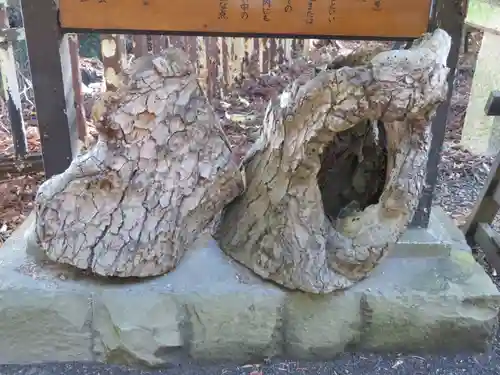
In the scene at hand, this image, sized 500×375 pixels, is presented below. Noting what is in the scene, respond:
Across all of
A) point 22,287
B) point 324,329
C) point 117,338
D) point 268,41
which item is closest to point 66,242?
point 22,287

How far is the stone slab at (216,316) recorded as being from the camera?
1754mm

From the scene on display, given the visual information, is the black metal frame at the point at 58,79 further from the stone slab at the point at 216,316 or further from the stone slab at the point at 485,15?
the stone slab at the point at 485,15

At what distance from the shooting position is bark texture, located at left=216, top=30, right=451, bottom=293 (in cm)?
152

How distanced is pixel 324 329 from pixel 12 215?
1788mm

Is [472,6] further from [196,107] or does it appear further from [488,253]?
[196,107]

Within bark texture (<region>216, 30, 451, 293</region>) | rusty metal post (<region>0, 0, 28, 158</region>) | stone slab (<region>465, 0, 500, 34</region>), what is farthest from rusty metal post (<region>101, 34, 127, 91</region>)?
stone slab (<region>465, 0, 500, 34</region>)

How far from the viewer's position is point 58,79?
77.4 inches

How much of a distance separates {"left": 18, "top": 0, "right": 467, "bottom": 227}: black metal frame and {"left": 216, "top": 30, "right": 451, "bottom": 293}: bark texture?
0.61ft

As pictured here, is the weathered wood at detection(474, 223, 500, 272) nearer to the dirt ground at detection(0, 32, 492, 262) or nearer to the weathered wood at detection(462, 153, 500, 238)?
the weathered wood at detection(462, 153, 500, 238)

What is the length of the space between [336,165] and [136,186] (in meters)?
0.68

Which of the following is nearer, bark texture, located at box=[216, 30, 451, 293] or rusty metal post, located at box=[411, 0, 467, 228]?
bark texture, located at box=[216, 30, 451, 293]

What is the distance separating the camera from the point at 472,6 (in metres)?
3.65

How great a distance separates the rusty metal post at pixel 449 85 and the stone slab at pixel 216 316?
0.99ft

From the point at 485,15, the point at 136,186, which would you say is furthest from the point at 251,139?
the point at 136,186
